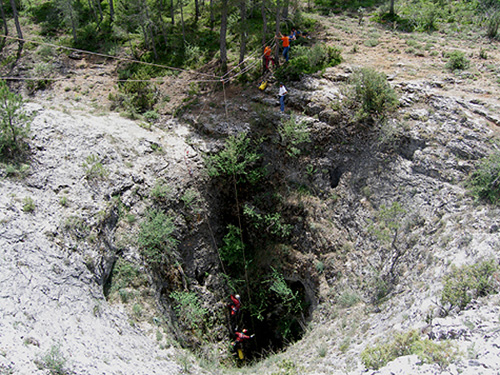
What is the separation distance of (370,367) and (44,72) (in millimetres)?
20876

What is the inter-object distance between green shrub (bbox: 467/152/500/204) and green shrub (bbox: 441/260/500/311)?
3041 millimetres

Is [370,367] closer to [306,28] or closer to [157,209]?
[157,209]

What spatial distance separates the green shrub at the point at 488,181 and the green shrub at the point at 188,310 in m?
10.3

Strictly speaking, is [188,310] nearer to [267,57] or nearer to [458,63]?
[267,57]

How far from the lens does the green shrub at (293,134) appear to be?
47.2 ft

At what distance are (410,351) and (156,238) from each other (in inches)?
330

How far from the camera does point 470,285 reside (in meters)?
7.77

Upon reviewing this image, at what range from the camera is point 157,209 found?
12641 millimetres

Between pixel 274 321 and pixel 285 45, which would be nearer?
pixel 274 321

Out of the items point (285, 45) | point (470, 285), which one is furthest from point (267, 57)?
point (470, 285)

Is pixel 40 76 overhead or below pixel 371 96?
below

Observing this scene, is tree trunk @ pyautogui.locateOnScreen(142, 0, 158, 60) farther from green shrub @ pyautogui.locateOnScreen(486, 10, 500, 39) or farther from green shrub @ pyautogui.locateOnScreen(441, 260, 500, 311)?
green shrub @ pyautogui.locateOnScreen(486, 10, 500, 39)

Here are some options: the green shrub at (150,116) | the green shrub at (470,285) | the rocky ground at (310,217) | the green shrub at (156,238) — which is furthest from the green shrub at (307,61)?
the green shrub at (470,285)

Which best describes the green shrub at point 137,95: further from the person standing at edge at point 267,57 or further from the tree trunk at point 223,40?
the person standing at edge at point 267,57
